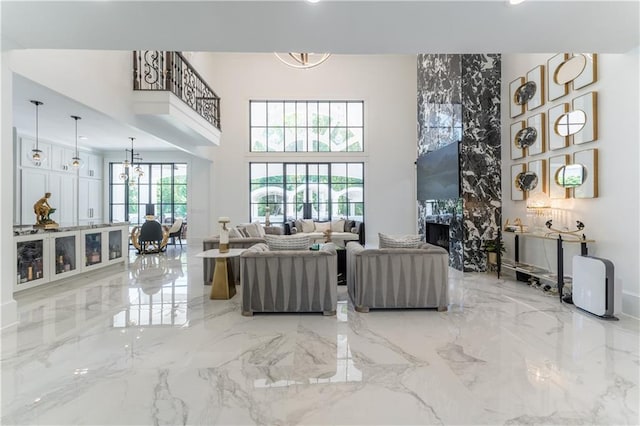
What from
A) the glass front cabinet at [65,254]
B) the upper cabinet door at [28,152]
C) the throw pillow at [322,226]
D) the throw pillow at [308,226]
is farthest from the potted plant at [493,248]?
the upper cabinet door at [28,152]

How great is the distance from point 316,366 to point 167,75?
572 cm

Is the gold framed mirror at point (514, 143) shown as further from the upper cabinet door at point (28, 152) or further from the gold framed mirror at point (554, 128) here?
the upper cabinet door at point (28, 152)

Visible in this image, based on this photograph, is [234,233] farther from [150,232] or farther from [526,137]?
[526,137]

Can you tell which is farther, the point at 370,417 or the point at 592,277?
the point at 592,277

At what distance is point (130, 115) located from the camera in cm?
566

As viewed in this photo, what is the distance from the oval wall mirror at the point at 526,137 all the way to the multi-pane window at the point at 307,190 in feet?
18.1

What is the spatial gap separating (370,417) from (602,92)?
4713 millimetres

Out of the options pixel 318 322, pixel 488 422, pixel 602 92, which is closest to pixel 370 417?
pixel 488 422

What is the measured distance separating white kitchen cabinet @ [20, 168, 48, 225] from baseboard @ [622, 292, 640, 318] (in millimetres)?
10682

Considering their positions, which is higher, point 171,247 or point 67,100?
point 67,100

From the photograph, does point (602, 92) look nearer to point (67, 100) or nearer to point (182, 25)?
point (182, 25)

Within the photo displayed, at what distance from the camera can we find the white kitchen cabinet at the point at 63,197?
794cm

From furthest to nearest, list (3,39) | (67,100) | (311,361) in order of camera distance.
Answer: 1. (67,100)
2. (3,39)
3. (311,361)

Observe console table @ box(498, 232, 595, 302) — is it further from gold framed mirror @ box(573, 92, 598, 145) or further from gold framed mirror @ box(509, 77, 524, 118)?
gold framed mirror @ box(509, 77, 524, 118)
